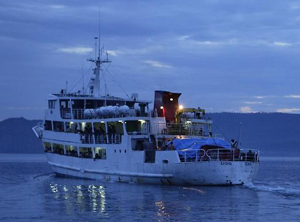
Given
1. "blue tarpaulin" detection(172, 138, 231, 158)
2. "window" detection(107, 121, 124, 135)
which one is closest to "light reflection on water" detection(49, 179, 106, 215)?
"window" detection(107, 121, 124, 135)

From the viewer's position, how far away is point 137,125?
165 feet

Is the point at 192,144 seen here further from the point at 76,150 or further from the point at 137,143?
the point at 76,150

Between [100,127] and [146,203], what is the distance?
684 inches

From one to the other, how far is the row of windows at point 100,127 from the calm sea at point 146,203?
5181 millimetres

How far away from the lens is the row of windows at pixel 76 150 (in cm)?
5211

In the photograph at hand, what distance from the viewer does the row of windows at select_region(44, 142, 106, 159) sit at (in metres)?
52.1

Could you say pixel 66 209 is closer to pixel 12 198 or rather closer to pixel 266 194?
pixel 12 198

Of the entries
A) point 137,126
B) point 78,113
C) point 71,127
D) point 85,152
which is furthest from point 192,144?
point 71,127

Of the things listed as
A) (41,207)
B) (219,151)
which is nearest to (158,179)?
(219,151)

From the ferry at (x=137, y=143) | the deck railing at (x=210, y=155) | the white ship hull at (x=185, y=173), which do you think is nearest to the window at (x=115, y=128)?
the ferry at (x=137, y=143)

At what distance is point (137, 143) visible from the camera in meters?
48.4

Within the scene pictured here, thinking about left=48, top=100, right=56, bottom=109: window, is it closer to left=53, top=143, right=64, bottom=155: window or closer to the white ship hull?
left=53, top=143, right=64, bottom=155: window

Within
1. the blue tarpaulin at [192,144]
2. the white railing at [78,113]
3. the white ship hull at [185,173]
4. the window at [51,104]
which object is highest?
the window at [51,104]

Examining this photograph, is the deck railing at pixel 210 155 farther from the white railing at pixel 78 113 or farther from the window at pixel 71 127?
the white railing at pixel 78 113
